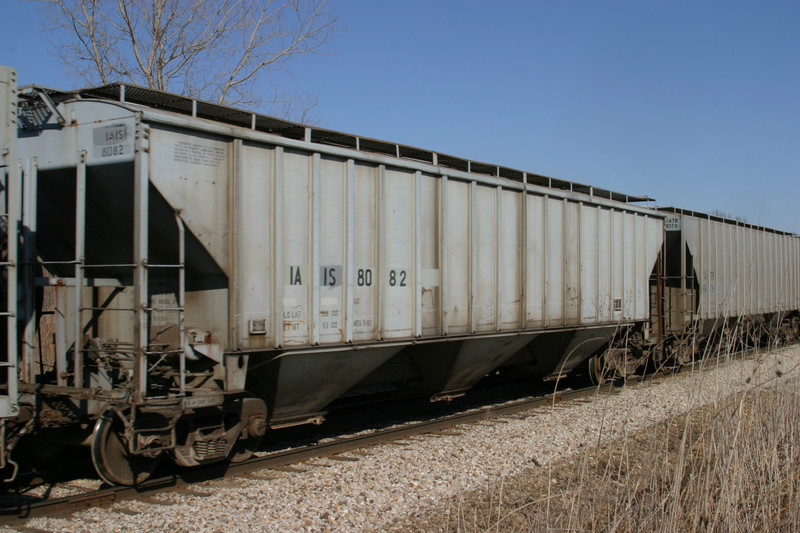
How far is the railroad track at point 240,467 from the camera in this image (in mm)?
5625

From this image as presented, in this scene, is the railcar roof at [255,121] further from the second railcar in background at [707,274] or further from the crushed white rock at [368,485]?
the second railcar in background at [707,274]

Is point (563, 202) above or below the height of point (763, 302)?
above

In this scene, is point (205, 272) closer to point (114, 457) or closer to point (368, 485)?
point (114, 457)

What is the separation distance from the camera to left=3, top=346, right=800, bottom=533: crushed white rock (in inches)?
213

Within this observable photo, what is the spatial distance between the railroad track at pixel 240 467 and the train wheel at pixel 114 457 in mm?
102

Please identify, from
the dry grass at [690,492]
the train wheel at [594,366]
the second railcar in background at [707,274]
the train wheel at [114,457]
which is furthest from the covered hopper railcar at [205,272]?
the second railcar in background at [707,274]

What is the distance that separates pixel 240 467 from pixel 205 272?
7.07ft

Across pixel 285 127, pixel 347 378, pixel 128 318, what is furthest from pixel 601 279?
pixel 128 318

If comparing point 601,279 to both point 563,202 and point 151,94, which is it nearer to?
point 563,202

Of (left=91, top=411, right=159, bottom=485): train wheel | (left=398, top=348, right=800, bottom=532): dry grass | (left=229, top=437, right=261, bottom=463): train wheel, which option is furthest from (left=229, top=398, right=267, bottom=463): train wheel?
(left=398, top=348, right=800, bottom=532): dry grass

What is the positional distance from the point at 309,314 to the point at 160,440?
2035mm

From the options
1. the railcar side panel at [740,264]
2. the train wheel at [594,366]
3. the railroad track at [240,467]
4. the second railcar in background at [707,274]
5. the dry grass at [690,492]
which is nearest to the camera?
the dry grass at [690,492]

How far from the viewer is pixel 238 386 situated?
6.82 meters

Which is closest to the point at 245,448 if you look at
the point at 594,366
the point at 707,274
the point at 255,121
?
the point at 255,121
